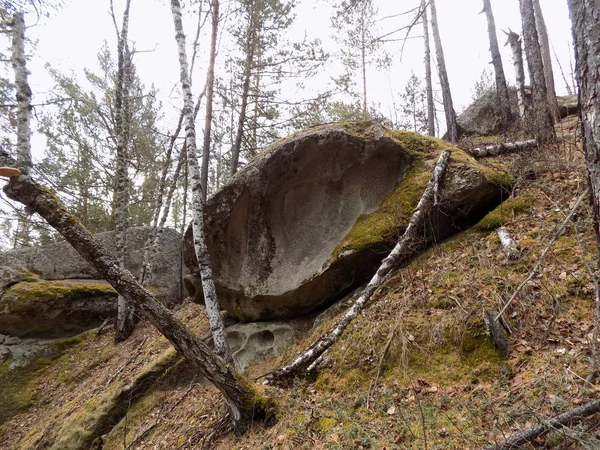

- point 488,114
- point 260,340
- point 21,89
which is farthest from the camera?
point 488,114

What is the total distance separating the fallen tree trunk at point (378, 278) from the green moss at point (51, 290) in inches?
353

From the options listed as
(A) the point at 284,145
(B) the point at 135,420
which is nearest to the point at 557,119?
(A) the point at 284,145

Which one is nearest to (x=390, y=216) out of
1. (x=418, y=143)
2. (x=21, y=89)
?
(x=418, y=143)

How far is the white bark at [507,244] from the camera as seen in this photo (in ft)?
14.8

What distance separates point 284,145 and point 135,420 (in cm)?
560

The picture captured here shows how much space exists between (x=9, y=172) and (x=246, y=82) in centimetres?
904

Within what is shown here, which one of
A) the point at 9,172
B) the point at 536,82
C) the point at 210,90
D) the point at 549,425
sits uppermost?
the point at 210,90

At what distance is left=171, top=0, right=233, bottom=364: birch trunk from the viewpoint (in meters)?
5.82

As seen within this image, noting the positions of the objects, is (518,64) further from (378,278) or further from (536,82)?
(378,278)

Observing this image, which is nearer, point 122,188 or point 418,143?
point 418,143

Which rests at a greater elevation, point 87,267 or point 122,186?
point 122,186

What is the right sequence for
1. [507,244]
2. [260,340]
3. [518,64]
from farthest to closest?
1. [518,64]
2. [260,340]
3. [507,244]

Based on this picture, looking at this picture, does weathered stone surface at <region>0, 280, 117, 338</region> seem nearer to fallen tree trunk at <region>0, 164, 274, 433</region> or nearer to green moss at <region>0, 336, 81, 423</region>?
green moss at <region>0, 336, 81, 423</region>

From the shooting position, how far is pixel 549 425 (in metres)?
2.28
